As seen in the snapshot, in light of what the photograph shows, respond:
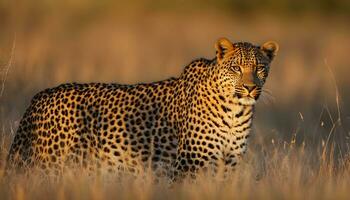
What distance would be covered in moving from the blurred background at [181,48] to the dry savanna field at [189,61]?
0.04 metres

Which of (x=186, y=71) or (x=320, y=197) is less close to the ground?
(x=186, y=71)

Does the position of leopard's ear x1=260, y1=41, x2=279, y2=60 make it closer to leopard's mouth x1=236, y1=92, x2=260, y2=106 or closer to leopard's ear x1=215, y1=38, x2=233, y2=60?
leopard's ear x1=215, y1=38, x2=233, y2=60

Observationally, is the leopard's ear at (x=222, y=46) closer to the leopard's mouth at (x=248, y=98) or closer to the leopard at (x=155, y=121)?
the leopard at (x=155, y=121)

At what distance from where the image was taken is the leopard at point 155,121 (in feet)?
31.4

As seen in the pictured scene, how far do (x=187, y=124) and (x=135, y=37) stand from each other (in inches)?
651

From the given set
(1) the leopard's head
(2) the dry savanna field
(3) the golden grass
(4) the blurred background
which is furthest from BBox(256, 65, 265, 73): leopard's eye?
(4) the blurred background

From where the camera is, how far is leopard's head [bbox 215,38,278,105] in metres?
9.45

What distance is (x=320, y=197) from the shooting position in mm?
8531

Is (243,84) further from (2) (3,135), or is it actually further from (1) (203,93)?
(2) (3,135)

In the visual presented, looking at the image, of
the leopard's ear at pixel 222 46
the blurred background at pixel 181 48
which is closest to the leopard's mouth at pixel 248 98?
the leopard's ear at pixel 222 46

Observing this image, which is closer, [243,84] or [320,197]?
[320,197]

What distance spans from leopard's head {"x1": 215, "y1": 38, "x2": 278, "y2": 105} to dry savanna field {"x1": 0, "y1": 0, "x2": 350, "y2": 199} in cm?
23

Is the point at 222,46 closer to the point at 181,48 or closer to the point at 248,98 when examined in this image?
the point at 248,98

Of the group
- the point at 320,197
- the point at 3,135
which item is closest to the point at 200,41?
the point at 3,135
